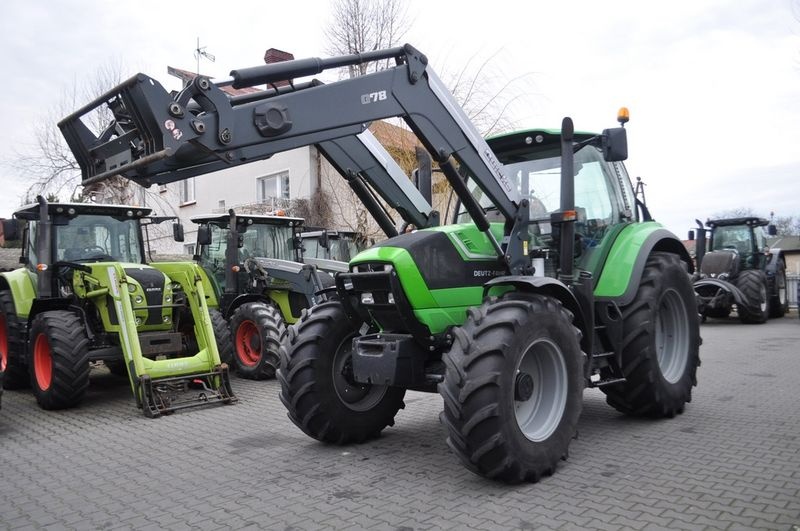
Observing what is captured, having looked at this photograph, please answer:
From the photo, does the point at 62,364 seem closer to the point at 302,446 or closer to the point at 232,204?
the point at 302,446

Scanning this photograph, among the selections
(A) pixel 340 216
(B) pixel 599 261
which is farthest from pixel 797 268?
(B) pixel 599 261

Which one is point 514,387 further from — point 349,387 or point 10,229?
point 10,229

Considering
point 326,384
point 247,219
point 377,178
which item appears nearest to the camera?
point 326,384

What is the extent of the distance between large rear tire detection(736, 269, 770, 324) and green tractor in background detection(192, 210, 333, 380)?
36.0 ft

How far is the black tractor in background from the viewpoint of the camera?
15.5 metres

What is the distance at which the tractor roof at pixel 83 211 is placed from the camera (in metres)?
8.18

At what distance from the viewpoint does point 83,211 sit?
332 inches

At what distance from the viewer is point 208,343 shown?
7.69 m

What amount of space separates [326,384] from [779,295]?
16540mm

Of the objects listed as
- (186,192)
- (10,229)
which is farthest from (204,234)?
(186,192)

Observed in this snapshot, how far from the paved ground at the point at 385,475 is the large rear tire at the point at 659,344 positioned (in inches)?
9.9

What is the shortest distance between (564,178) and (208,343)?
184 inches

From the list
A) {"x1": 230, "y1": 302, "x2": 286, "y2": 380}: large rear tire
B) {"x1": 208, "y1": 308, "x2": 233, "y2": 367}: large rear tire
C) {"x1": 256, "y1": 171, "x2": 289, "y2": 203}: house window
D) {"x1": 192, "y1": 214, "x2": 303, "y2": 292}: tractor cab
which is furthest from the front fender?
{"x1": 256, "y1": 171, "x2": 289, "y2": 203}: house window

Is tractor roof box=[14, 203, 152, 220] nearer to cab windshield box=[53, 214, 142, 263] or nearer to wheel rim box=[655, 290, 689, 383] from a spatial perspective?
cab windshield box=[53, 214, 142, 263]
